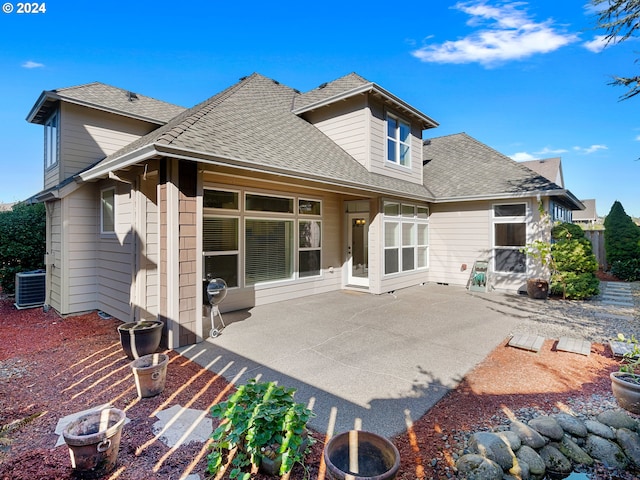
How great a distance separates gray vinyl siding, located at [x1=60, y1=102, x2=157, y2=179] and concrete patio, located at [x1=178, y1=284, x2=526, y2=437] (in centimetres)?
506

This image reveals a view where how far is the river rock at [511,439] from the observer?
7.81ft

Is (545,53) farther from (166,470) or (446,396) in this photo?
(166,470)

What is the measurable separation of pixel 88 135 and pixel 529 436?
9587 millimetres

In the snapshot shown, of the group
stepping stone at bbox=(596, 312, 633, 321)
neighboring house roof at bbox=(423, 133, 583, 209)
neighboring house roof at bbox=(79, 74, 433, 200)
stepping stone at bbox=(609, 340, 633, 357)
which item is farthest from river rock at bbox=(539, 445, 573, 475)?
neighboring house roof at bbox=(423, 133, 583, 209)

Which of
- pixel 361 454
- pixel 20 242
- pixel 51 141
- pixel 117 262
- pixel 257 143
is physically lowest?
pixel 361 454

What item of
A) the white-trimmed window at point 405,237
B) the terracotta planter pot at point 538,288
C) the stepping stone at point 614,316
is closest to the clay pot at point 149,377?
the white-trimmed window at point 405,237

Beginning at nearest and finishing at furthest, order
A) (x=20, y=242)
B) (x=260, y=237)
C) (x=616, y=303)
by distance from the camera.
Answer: (x=260, y=237) → (x=616, y=303) → (x=20, y=242)

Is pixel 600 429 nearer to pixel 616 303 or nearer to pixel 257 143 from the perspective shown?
pixel 257 143

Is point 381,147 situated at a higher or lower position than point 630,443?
higher

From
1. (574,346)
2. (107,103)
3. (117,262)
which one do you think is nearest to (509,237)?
(574,346)

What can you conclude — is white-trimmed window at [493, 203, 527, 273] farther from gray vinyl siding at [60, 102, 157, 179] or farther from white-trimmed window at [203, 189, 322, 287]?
gray vinyl siding at [60, 102, 157, 179]

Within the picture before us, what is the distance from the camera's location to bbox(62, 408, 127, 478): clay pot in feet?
6.53

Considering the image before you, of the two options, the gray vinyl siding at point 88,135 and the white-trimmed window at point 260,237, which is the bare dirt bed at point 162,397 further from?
the gray vinyl siding at point 88,135

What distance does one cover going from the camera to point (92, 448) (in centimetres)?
201
